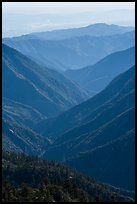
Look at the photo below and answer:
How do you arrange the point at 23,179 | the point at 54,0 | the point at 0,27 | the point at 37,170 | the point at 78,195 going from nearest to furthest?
1. the point at 54,0
2. the point at 0,27
3. the point at 78,195
4. the point at 23,179
5. the point at 37,170

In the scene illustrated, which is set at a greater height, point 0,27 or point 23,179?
point 0,27

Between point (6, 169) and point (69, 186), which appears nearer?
point (69, 186)

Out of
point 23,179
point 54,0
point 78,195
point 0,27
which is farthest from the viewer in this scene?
point 23,179

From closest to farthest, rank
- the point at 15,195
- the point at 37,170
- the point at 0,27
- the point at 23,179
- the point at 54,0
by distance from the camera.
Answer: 1. the point at 54,0
2. the point at 0,27
3. the point at 15,195
4. the point at 23,179
5. the point at 37,170

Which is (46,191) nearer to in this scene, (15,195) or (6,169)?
(15,195)

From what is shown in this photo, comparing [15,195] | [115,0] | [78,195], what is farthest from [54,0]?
[78,195]

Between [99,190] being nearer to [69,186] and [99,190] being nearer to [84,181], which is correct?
[84,181]

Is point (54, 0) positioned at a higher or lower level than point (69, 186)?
higher

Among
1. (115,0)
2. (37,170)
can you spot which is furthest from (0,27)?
(37,170)

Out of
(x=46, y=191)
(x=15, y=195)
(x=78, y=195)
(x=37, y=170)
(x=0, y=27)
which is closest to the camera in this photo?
(x=0, y=27)
